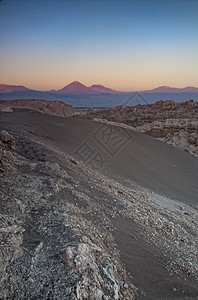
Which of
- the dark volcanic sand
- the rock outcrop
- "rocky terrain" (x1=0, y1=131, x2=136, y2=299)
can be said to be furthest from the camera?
the rock outcrop

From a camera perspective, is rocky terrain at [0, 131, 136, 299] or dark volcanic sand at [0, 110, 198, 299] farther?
dark volcanic sand at [0, 110, 198, 299]

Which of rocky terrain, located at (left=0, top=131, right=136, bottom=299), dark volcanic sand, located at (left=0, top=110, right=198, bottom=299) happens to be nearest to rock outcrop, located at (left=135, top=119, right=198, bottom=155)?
dark volcanic sand, located at (left=0, top=110, right=198, bottom=299)

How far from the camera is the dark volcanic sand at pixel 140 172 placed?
72.2 inches

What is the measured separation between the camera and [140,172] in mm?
5754

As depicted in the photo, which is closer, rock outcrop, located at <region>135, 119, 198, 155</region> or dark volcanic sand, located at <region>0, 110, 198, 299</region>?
dark volcanic sand, located at <region>0, 110, 198, 299</region>

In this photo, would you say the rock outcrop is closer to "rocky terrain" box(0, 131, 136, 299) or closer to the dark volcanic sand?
the dark volcanic sand

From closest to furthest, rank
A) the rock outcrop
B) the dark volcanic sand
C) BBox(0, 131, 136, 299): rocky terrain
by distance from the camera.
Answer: BBox(0, 131, 136, 299): rocky terrain
the dark volcanic sand
the rock outcrop

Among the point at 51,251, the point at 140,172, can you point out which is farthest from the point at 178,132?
the point at 51,251

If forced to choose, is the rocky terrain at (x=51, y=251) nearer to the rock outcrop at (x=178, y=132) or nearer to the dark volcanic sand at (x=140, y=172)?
the dark volcanic sand at (x=140, y=172)

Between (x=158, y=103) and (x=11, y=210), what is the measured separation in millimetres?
24152

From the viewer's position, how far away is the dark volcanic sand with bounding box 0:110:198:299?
1.83 meters

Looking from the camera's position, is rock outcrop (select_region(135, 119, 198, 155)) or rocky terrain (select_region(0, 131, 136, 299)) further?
rock outcrop (select_region(135, 119, 198, 155))

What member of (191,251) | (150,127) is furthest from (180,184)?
(150,127)

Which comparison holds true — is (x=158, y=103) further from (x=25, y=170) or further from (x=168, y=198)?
(x=25, y=170)
